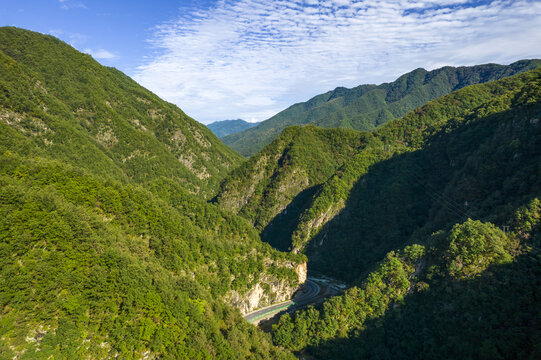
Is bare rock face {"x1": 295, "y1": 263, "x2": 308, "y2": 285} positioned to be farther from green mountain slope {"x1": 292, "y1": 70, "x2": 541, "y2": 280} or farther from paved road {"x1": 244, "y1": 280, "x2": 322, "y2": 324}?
green mountain slope {"x1": 292, "y1": 70, "x2": 541, "y2": 280}

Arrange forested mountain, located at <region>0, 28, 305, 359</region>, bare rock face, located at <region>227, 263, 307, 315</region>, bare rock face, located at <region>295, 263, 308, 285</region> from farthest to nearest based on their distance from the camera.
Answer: bare rock face, located at <region>295, 263, 308, 285</region>
bare rock face, located at <region>227, 263, 307, 315</region>
forested mountain, located at <region>0, 28, 305, 359</region>

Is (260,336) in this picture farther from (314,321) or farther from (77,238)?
(77,238)

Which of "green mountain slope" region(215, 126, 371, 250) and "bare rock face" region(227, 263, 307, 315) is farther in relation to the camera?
"green mountain slope" region(215, 126, 371, 250)

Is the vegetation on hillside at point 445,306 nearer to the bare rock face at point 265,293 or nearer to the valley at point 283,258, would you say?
the valley at point 283,258

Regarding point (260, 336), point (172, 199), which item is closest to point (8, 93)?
point (172, 199)

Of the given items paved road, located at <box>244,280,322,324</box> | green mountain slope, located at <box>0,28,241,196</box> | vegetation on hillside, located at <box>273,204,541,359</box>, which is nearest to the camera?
vegetation on hillside, located at <box>273,204,541,359</box>

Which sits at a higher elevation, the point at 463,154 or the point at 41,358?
the point at 463,154

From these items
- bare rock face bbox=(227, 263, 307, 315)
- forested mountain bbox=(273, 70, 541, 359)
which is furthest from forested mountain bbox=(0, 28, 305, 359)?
forested mountain bbox=(273, 70, 541, 359)

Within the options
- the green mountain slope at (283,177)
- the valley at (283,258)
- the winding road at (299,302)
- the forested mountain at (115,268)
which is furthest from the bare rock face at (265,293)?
the green mountain slope at (283,177)
